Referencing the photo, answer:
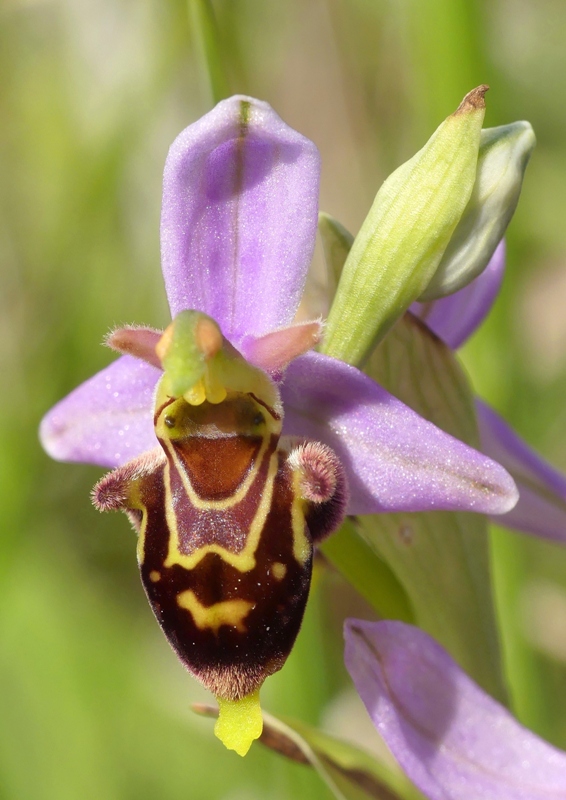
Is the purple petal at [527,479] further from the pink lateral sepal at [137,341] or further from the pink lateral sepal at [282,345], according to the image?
the pink lateral sepal at [137,341]

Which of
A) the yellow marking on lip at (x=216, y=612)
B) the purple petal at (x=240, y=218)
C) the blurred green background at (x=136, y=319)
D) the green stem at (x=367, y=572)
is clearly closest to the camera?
the yellow marking on lip at (x=216, y=612)

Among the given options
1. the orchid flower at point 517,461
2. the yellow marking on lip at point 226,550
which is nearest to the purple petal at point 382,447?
the yellow marking on lip at point 226,550

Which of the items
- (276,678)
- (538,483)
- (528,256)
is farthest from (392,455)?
(528,256)

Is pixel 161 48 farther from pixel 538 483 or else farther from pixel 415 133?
pixel 538 483

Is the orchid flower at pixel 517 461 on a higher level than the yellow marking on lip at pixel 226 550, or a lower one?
lower

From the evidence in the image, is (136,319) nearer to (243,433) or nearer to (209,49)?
(209,49)
